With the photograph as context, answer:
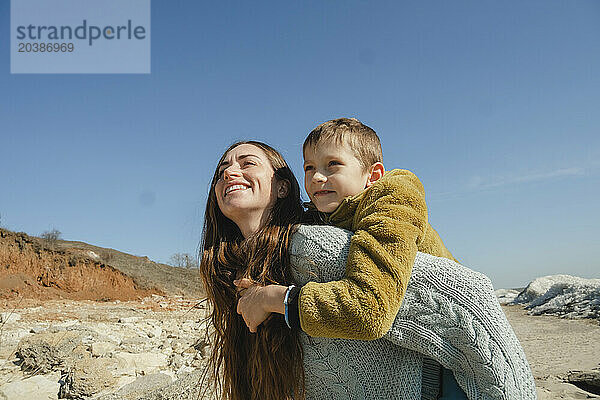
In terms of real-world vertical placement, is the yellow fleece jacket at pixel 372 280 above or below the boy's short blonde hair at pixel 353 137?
below

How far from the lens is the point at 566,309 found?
47.0ft

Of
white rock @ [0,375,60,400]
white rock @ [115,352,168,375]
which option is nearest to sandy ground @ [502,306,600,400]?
white rock @ [115,352,168,375]

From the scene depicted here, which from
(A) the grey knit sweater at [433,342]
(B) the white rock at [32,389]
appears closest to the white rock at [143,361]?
(B) the white rock at [32,389]

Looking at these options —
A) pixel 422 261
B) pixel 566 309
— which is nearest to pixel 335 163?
pixel 422 261

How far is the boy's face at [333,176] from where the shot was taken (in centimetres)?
244

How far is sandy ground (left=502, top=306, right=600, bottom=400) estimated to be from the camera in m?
5.80

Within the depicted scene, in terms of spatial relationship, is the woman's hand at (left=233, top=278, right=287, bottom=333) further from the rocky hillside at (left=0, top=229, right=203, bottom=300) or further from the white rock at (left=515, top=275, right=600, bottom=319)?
the rocky hillside at (left=0, top=229, right=203, bottom=300)

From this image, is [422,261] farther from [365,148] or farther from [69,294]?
[69,294]

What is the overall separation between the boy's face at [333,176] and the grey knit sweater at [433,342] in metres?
0.33

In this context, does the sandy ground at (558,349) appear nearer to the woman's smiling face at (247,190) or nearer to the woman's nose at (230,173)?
the woman's smiling face at (247,190)

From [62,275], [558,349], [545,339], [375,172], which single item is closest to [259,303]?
[375,172]

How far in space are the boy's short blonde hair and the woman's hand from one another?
2.61 ft

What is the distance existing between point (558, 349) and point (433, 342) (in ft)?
26.9

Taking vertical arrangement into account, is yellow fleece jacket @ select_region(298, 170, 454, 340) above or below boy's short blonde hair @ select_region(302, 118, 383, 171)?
below
